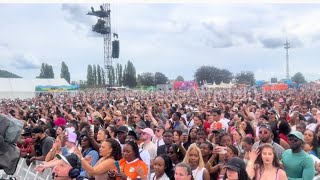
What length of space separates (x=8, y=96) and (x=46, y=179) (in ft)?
134

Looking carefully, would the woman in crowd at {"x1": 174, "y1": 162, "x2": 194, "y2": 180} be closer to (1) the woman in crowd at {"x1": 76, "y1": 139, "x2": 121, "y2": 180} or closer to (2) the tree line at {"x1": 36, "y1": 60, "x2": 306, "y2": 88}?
(1) the woman in crowd at {"x1": 76, "y1": 139, "x2": 121, "y2": 180}

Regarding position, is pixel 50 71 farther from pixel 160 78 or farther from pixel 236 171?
pixel 236 171

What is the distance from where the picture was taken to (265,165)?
476 cm

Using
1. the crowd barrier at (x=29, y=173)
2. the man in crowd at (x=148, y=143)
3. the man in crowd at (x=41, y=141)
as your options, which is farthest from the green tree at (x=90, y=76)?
the man in crowd at (x=148, y=143)

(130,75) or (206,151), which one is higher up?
(130,75)

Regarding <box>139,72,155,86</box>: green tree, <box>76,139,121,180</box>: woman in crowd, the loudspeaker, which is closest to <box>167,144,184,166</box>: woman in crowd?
<box>76,139,121,180</box>: woman in crowd

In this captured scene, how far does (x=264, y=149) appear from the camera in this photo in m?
4.76

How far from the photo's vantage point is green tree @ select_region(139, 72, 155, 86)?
96250 mm

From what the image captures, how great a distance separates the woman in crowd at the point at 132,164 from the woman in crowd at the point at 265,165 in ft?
4.71

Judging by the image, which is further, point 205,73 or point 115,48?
point 205,73

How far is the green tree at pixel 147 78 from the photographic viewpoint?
9625 cm

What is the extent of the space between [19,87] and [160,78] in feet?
165

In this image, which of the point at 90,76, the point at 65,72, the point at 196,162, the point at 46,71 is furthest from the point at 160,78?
the point at 196,162

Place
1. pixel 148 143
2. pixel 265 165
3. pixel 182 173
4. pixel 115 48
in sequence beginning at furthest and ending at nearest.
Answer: pixel 115 48 < pixel 148 143 < pixel 265 165 < pixel 182 173
